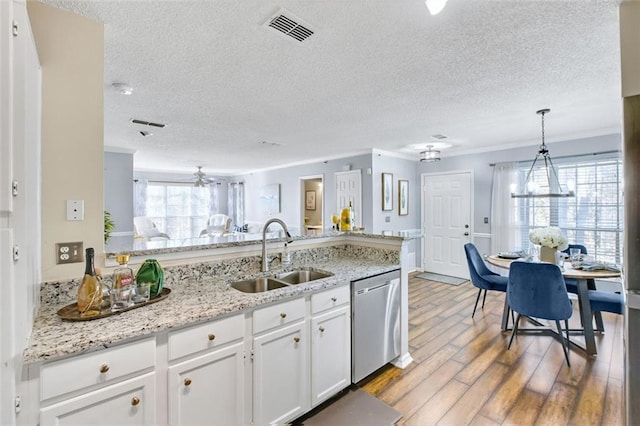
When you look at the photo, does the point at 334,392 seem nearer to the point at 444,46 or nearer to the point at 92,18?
the point at 444,46

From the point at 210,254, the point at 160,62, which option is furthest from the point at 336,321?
the point at 160,62

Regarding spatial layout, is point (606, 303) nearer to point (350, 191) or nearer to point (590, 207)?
point (590, 207)

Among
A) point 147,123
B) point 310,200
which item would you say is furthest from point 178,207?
point 147,123

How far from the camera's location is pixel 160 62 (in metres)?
2.14

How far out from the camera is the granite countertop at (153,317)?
1.11m

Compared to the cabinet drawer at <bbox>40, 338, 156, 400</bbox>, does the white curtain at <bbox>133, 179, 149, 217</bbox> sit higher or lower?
higher

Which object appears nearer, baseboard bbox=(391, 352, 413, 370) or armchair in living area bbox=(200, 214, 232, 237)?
baseboard bbox=(391, 352, 413, 370)

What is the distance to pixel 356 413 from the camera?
2016 millimetres

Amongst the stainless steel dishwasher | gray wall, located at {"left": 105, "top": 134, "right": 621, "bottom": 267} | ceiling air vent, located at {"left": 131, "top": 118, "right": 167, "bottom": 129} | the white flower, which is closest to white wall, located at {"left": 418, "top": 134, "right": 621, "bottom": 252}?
gray wall, located at {"left": 105, "top": 134, "right": 621, "bottom": 267}

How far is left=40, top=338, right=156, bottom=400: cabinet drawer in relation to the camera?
1080mm

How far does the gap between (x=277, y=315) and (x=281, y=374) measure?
37 cm

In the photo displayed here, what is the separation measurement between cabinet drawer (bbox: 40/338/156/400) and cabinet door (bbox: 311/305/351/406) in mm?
1004

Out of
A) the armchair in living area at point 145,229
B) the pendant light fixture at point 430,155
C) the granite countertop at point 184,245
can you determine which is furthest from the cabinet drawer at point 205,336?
the armchair in living area at point 145,229

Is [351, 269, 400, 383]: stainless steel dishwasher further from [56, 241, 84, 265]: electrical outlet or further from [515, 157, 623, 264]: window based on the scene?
[515, 157, 623, 264]: window
